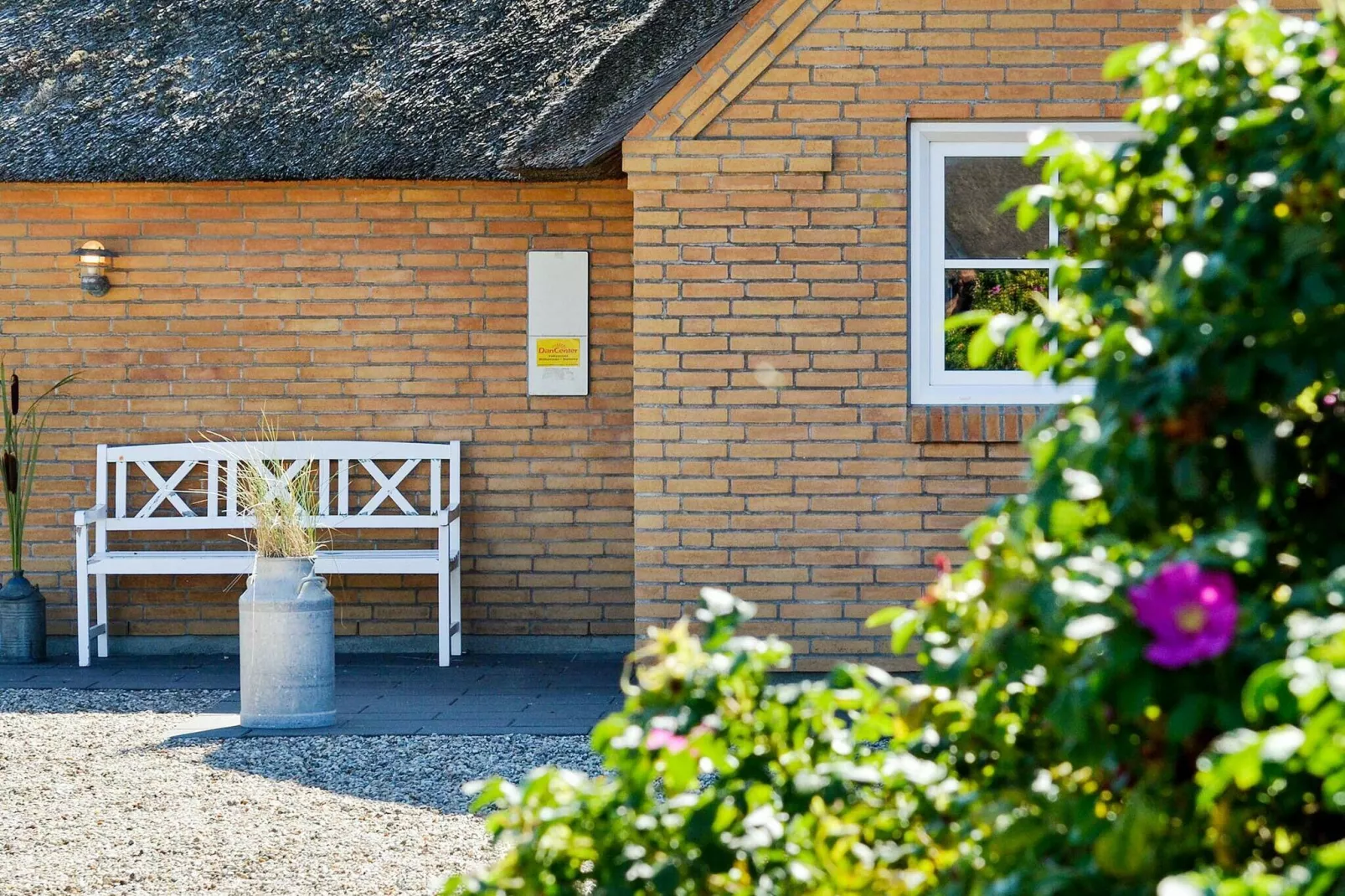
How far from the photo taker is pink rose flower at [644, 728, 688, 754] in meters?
2.10

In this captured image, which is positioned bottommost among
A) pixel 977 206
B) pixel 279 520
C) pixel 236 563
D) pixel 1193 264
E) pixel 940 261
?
pixel 236 563

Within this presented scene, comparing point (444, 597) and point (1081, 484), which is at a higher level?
point (1081, 484)

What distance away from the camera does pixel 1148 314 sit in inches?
72.2

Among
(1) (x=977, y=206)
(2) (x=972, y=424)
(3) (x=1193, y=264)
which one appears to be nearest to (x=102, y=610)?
(2) (x=972, y=424)

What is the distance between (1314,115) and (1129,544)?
1.83ft

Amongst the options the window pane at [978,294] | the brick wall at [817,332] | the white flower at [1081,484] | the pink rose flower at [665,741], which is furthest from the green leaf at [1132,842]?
the window pane at [978,294]

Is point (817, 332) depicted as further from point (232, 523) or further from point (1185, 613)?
point (1185, 613)

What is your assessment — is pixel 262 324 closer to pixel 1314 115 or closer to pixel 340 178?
pixel 340 178

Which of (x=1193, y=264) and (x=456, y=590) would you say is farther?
(x=456, y=590)

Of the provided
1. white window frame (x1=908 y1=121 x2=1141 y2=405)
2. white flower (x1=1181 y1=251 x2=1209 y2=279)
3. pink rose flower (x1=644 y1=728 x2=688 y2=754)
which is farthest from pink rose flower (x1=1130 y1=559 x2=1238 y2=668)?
white window frame (x1=908 y1=121 x2=1141 y2=405)

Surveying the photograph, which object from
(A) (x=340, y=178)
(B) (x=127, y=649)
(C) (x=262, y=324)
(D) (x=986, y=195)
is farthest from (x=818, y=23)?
(B) (x=127, y=649)

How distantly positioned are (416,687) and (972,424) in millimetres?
3151

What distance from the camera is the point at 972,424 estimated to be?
7355 mm

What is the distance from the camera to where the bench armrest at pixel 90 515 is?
8578mm
